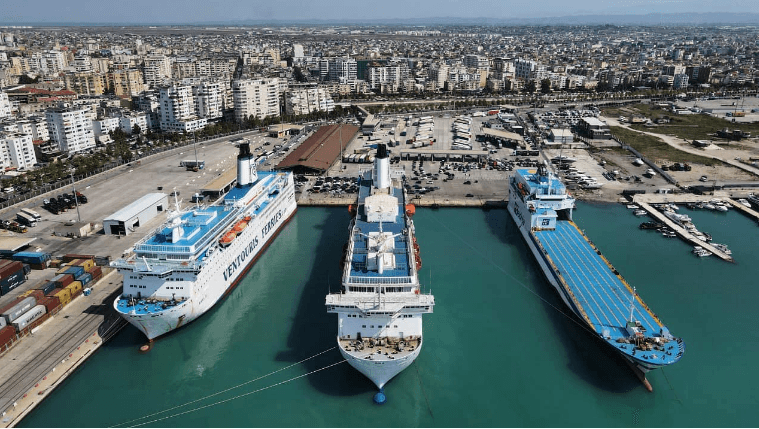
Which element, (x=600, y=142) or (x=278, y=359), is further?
(x=600, y=142)

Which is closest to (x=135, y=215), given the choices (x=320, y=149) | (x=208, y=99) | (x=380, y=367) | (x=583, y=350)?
(x=320, y=149)

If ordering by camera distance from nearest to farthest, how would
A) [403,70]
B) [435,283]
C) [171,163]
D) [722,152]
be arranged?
[435,283] < [171,163] < [722,152] < [403,70]

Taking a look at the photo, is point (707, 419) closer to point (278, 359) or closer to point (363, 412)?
point (363, 412)

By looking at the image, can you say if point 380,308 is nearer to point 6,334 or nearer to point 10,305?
point 6,334

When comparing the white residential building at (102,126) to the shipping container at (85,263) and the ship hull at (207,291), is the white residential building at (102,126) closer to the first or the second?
the shipping container at (85,263)

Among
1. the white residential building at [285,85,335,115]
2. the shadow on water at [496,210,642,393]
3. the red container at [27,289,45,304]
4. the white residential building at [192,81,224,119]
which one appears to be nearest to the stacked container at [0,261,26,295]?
the red container at [27,289,45,304]

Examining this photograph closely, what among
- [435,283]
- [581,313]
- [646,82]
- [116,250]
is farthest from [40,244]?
[646,82]

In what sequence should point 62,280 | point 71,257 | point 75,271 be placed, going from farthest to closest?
point 71,257, point 75,271, point 62,280

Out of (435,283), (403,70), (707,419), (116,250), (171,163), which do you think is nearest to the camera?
(707,419)
